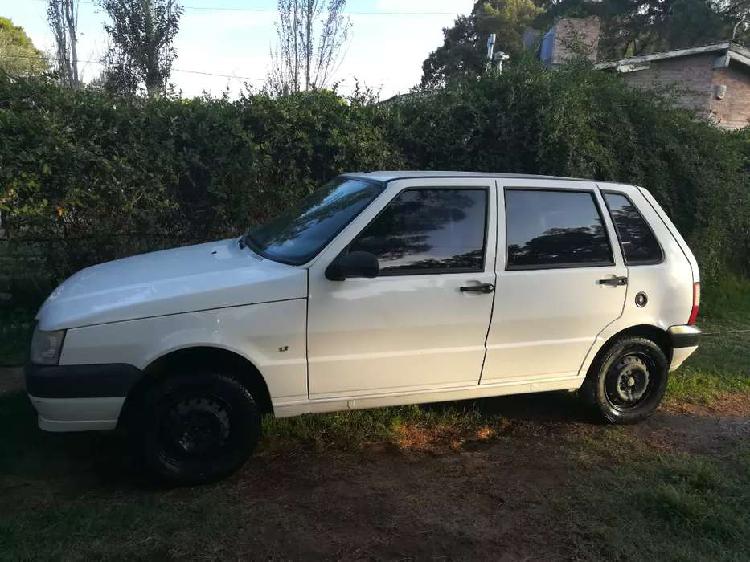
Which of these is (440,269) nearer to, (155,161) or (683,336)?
(683,336)

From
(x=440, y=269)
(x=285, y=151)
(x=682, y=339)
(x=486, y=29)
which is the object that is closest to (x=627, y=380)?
(x=682, y=339)

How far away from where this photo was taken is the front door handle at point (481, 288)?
3.96 meters

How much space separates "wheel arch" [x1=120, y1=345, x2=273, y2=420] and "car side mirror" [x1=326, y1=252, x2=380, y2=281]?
2.30ft

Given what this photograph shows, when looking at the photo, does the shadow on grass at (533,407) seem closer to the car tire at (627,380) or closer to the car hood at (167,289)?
the car tire at (627,380)

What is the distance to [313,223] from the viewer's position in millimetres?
4137

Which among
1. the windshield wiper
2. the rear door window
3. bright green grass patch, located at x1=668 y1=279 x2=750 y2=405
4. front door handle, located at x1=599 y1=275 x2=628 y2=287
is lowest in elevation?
bright green grass patch, located at x1=668 y1=279 x2=750 y2=405

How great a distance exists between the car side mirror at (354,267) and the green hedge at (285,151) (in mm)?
3272

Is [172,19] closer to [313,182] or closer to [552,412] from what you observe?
[313,182]

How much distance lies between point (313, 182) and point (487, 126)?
211 centimetres

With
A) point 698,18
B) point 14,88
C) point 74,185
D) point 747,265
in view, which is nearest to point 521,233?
point 74,185

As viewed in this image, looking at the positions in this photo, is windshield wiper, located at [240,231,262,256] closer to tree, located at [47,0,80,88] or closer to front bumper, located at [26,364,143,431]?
front bumper, located at [26,364,143,431]

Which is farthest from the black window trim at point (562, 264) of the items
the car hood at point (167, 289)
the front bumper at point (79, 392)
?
the front bumper at point (79, 392)

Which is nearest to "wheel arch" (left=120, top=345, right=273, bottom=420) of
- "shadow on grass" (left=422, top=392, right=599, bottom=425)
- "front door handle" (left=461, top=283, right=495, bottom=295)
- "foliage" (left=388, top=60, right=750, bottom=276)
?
"front door handle" (left=461, top=283, right=495, bottom=295)

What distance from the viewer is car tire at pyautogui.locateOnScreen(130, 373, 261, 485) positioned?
3.42 m
